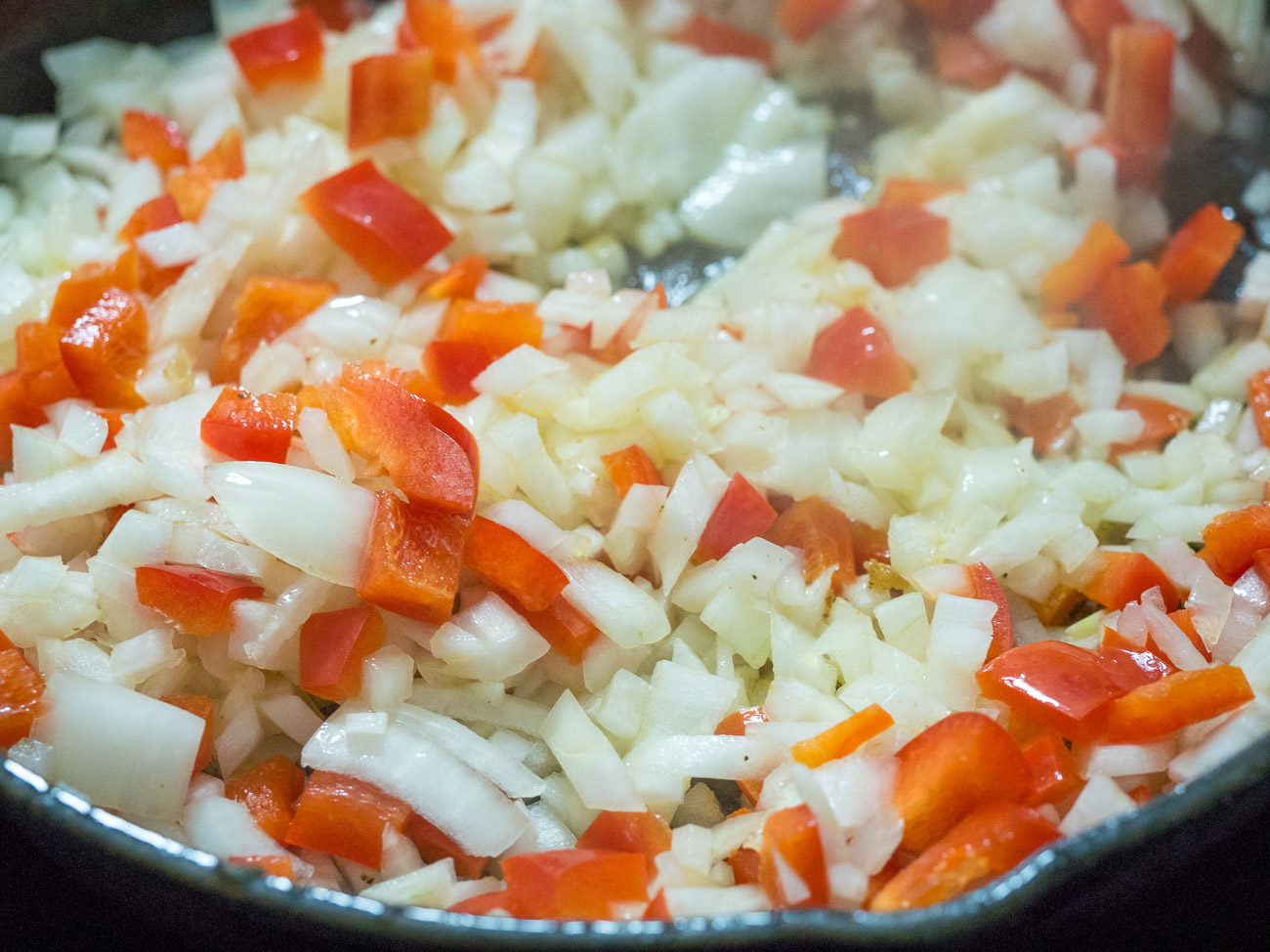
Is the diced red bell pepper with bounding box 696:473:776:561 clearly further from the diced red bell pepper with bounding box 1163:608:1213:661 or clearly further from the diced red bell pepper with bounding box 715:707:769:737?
the diced red bell pepper with bounding box 1163:608:1213:661

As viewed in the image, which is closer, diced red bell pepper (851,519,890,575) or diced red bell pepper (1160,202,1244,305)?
diced red bell pepper (851,519,890,575)

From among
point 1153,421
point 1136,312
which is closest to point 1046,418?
point 1153,421

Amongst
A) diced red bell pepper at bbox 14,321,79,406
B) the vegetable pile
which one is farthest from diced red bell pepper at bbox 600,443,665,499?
diced red bell pepper at bbox 14,321,79,406

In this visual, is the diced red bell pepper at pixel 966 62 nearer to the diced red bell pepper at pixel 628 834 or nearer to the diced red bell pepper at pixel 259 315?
the diced red bell pepper at pixel 259 315

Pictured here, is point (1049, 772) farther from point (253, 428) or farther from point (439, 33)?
point (439, 33)

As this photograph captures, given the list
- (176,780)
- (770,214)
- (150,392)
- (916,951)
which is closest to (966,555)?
(916,951)

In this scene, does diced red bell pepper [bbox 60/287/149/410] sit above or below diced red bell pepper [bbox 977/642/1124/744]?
above
